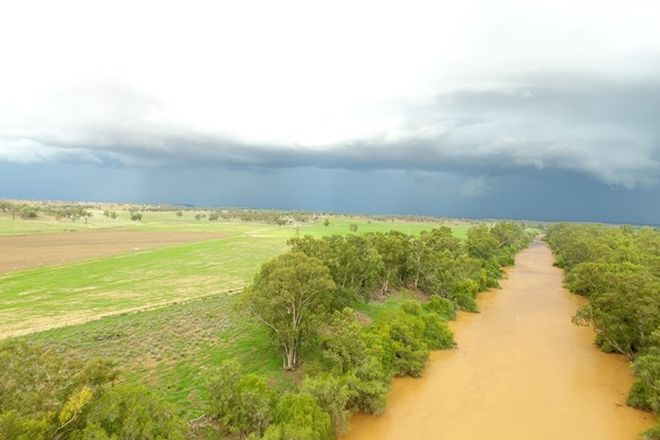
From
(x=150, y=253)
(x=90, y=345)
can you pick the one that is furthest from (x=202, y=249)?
(x=90, y=345)

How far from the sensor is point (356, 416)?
2952 centimetres

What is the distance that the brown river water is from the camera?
2839 cm

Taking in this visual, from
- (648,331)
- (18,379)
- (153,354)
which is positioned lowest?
(153,354)

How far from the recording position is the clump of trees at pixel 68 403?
15433 millimetres

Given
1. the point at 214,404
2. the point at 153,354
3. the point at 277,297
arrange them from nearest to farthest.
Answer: the point at 214,404 → the point at 277,297 → the point at 153,354

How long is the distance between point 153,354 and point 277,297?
13.0m

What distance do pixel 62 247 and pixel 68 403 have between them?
101699 millimetres

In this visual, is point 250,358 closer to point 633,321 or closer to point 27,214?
point 633,321

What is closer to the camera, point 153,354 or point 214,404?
point 214,404

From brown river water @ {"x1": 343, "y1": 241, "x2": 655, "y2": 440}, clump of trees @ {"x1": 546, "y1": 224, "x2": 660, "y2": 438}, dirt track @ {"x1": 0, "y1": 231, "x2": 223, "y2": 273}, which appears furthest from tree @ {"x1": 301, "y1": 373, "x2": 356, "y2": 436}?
dirt track @ {"x1": 0, "y1": 231, "x2": 223, "y2": 273}

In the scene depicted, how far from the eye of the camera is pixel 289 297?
31.8m

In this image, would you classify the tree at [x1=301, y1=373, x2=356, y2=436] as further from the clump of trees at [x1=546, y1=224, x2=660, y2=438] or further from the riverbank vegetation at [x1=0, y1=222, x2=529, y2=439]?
the clump of trees at [x1=546, y1=224, x2=660, y2=438]

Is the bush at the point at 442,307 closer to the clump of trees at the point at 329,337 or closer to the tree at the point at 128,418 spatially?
the clump of trees at the point at 329,337

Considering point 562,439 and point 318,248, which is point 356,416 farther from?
point 318,248
